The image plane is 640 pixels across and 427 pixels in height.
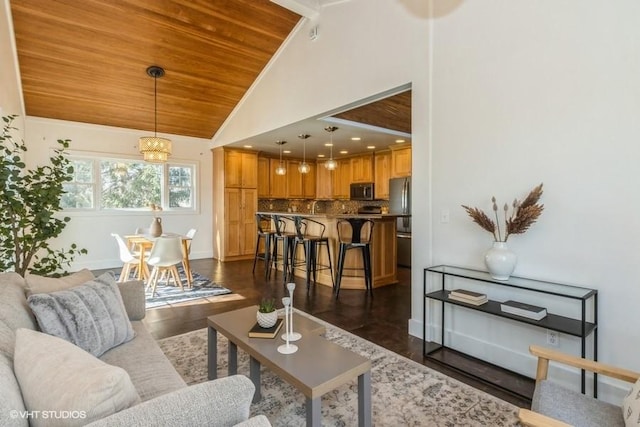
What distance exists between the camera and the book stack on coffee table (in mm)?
2417

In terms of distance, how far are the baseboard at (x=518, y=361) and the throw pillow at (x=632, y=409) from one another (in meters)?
0.98

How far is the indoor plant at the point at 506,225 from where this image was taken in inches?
87.7

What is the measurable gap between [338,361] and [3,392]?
4.00 feet

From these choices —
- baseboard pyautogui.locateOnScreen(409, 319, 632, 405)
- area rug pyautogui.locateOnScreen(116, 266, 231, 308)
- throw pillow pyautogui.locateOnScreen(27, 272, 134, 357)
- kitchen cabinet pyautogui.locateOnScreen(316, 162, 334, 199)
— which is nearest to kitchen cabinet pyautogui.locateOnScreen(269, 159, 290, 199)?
kitchen cabinet pyautogui.locateOnScreen(316, 162, 334, 199)

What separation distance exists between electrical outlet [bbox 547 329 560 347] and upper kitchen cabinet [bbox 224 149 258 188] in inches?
239

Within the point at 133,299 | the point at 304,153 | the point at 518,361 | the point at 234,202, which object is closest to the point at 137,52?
the point at 234,202

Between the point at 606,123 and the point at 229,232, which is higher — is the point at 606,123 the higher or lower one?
the higher one

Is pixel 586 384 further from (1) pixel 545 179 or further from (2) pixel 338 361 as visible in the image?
(2) pixel 338 361

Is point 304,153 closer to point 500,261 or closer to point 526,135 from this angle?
point 526,135

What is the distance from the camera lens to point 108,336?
1682 mm

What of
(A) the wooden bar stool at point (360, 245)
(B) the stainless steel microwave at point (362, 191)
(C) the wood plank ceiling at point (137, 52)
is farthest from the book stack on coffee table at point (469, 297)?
Answer: (B) the stainless steel microwave at point (362, 191)

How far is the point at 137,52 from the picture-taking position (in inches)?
183

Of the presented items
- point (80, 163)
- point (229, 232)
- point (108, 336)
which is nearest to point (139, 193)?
point (80, 163)

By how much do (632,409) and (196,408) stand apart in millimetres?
1496
